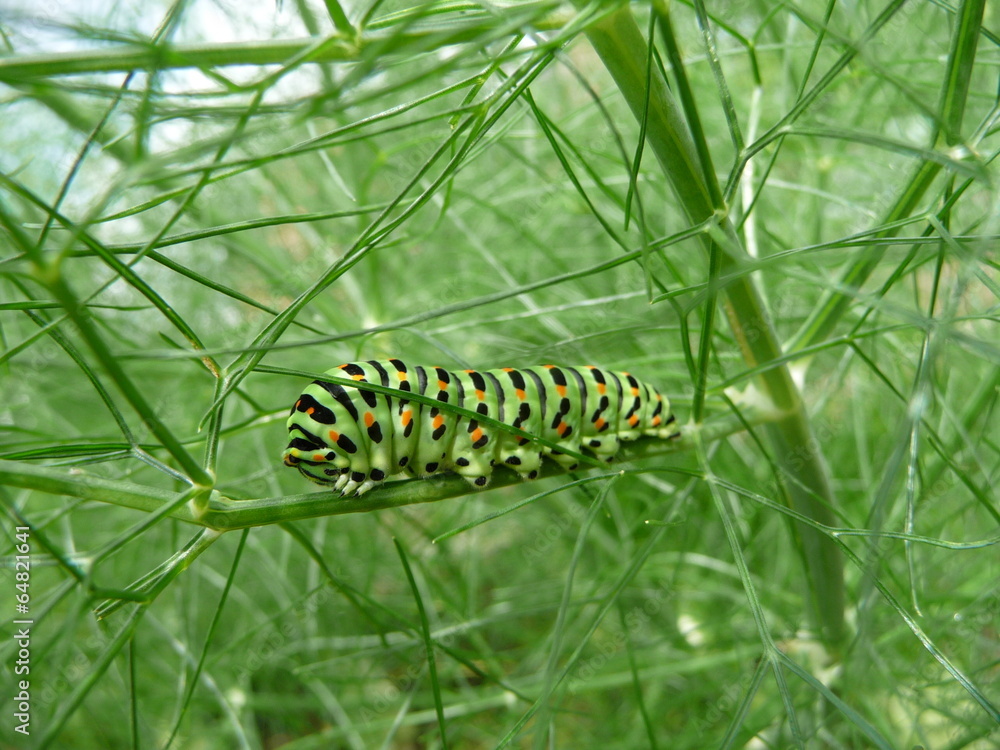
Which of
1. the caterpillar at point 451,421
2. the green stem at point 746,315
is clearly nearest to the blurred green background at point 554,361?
the green stem at point 746,315

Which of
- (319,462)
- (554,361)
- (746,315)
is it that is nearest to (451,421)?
(319,462)

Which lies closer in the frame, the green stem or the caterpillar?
the green stem

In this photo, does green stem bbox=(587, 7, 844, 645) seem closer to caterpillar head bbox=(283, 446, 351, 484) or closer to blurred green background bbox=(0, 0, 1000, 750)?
blurred green background bbox=(0, 0, 1000, 750)

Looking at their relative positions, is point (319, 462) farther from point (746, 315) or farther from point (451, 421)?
point (746, 315)

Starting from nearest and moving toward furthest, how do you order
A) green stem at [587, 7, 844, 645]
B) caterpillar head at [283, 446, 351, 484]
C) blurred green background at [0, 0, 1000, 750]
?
green stem at [587, 7, 844, 645] < caterpillar head at [283, 446, 351, 484] < blurred green background at [0, 0, 1000, 750]

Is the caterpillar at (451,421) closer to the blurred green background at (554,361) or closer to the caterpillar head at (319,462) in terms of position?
the caterpillar head at (319,462)

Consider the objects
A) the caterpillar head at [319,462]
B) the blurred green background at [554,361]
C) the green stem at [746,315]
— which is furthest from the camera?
the blurred green background at [554,361]

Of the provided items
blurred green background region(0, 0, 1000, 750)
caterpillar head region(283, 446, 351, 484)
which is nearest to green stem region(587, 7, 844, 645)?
blurred green background region(0, 0, 1000, 750)

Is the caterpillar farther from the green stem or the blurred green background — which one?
the green stem

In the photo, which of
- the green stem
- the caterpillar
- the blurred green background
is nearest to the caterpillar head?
the caterpillar

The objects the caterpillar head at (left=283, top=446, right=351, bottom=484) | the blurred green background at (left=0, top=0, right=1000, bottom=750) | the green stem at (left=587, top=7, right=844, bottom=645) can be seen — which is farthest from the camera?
the blurred green background at (left=0, top=0, right=1000, bottom=750)
